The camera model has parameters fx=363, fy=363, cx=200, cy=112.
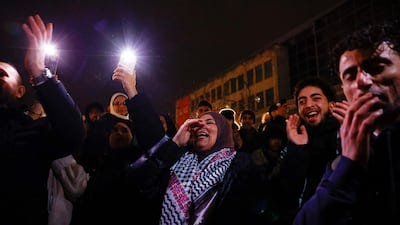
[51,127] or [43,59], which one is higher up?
[43,59]

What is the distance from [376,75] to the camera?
1894 millimetres

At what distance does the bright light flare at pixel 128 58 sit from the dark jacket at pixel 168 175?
15.9 inches

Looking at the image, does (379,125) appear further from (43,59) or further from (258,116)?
(258,116)

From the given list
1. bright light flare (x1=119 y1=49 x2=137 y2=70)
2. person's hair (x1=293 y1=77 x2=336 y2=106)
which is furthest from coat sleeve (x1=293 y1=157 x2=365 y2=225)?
person's hair (x1=293 y1=77 x2=336 y2=106)

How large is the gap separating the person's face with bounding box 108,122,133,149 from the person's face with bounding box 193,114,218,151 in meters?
0.89

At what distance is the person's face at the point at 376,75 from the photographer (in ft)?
5.91

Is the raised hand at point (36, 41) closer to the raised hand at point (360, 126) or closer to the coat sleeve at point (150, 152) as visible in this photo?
the coat sleeve at point (150, 152)

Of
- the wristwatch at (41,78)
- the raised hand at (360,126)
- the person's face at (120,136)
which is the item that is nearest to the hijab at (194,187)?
the person's face at (120,136)

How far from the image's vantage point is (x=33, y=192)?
263 centimetres

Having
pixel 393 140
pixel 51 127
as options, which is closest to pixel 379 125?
pixel 393 140

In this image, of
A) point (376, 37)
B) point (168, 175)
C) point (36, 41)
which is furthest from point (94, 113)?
point (376, 37)

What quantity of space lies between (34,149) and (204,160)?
1703 millimetres

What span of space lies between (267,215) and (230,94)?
4719 centimetres

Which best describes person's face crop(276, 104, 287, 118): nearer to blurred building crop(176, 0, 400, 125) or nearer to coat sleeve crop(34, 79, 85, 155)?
coat sleeve crop(34, 79, 85, 155)
